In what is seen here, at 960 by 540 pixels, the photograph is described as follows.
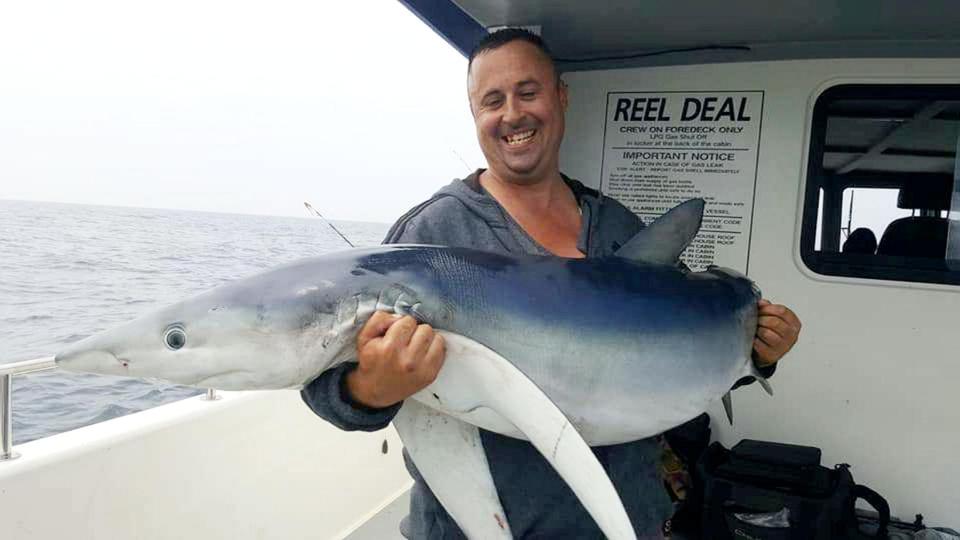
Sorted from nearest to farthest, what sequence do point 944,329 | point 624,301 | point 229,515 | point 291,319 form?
point 291,319, point 624,301, point 229,515, point 944,329

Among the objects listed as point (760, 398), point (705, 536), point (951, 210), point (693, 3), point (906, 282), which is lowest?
point (705, 536)

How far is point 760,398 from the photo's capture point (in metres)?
3.21

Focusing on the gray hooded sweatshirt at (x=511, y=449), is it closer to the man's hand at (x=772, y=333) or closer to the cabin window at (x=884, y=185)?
the man's hand at (x=772, y=333)

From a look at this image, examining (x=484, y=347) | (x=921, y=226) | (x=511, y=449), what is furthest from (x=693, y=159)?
(x=484, y=347)

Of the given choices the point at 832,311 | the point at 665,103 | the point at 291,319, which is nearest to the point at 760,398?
the point at 832,311

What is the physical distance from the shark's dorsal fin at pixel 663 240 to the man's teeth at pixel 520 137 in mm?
335

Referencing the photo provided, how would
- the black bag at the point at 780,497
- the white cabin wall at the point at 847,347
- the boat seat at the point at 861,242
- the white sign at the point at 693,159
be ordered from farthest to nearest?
the white sign at the point at 693,159, the boat seat at the point at 861,242, the white cabin wall at the point at 847,347, the black bag at the point at 780,497

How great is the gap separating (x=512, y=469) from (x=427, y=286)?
45 cm

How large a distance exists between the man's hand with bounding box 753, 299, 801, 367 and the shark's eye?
128 centimetres

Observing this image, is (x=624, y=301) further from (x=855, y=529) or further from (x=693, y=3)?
(x=855, y=529)

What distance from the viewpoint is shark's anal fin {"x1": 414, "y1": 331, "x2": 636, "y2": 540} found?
47.4 inches

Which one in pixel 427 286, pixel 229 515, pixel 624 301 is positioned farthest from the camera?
pixel 229 515

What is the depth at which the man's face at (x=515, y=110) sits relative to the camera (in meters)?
1.64

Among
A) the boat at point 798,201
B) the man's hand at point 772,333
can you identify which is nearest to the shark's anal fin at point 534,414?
the man's hand at point 772,333
